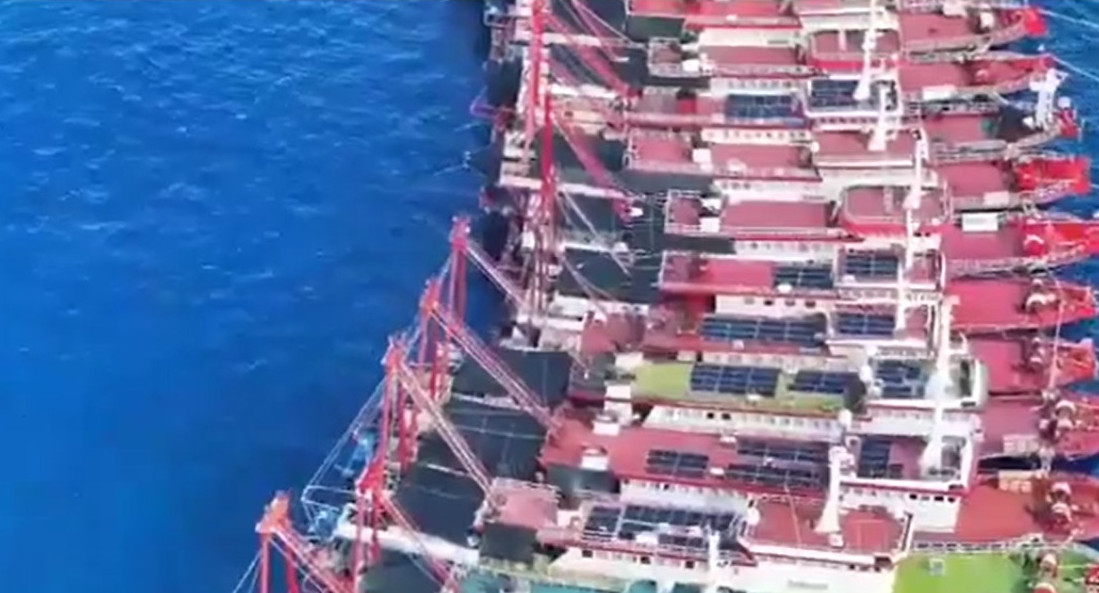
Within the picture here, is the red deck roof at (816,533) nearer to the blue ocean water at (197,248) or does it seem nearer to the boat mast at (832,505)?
the boat mast at (832,505)

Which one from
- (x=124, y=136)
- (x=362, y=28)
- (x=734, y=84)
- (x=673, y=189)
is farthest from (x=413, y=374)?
(x=362, y=28)

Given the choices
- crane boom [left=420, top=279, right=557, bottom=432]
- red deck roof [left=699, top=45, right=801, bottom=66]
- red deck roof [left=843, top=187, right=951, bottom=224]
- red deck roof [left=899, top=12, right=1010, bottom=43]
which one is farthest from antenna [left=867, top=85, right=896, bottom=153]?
crane boom [left=420, top=279, right=557, bottom=432]

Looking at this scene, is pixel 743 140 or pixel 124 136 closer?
pixel 743 140

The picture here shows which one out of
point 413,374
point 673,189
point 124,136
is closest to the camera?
point 413,374

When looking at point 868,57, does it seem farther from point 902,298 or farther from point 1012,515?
point 1012,515

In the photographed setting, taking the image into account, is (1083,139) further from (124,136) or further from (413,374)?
(124,136)

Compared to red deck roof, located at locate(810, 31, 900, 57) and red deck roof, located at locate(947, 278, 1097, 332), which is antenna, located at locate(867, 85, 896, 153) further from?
red deck roof, located at locate(947, 278, 1097, 332)
